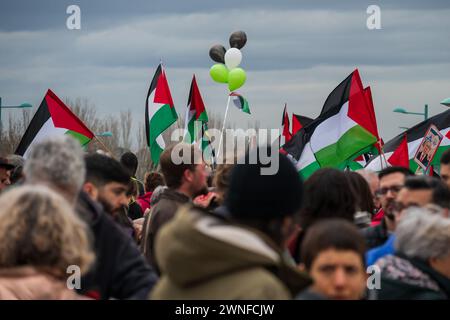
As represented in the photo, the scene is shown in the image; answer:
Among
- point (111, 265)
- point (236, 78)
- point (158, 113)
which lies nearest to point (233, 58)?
point (236, 78)

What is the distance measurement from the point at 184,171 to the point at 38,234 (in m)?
3.26

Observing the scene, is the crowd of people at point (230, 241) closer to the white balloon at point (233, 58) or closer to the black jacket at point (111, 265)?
the black jacket at point (111, 265)

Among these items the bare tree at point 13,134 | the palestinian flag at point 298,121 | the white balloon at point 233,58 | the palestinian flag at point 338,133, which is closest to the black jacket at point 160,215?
the palestinian flag at point 338,133

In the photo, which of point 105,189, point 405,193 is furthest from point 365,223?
point 105,189

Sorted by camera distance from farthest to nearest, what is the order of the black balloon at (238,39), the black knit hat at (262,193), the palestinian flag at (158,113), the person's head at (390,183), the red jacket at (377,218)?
the black balloon at (238,39) → the palestinian flag at (158,113) → the red jacket at (377,218) → the person's head at (390,183) → the black knit hat at (262,193)

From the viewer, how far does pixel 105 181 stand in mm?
5457

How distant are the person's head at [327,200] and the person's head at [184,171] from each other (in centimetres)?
139

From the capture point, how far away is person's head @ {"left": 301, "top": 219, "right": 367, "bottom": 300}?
386 cm

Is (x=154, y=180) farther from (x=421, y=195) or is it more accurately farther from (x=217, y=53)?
(x=217, y=53)

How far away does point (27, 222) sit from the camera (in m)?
3.37

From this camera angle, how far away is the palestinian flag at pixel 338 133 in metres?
11.2

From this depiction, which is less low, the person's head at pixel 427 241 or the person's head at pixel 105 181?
the person's head at pixel 105 181

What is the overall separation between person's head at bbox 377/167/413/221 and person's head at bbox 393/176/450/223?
76 centimetres

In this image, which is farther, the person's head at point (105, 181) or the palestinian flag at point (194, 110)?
the palestinian flag at point (194, 110)
